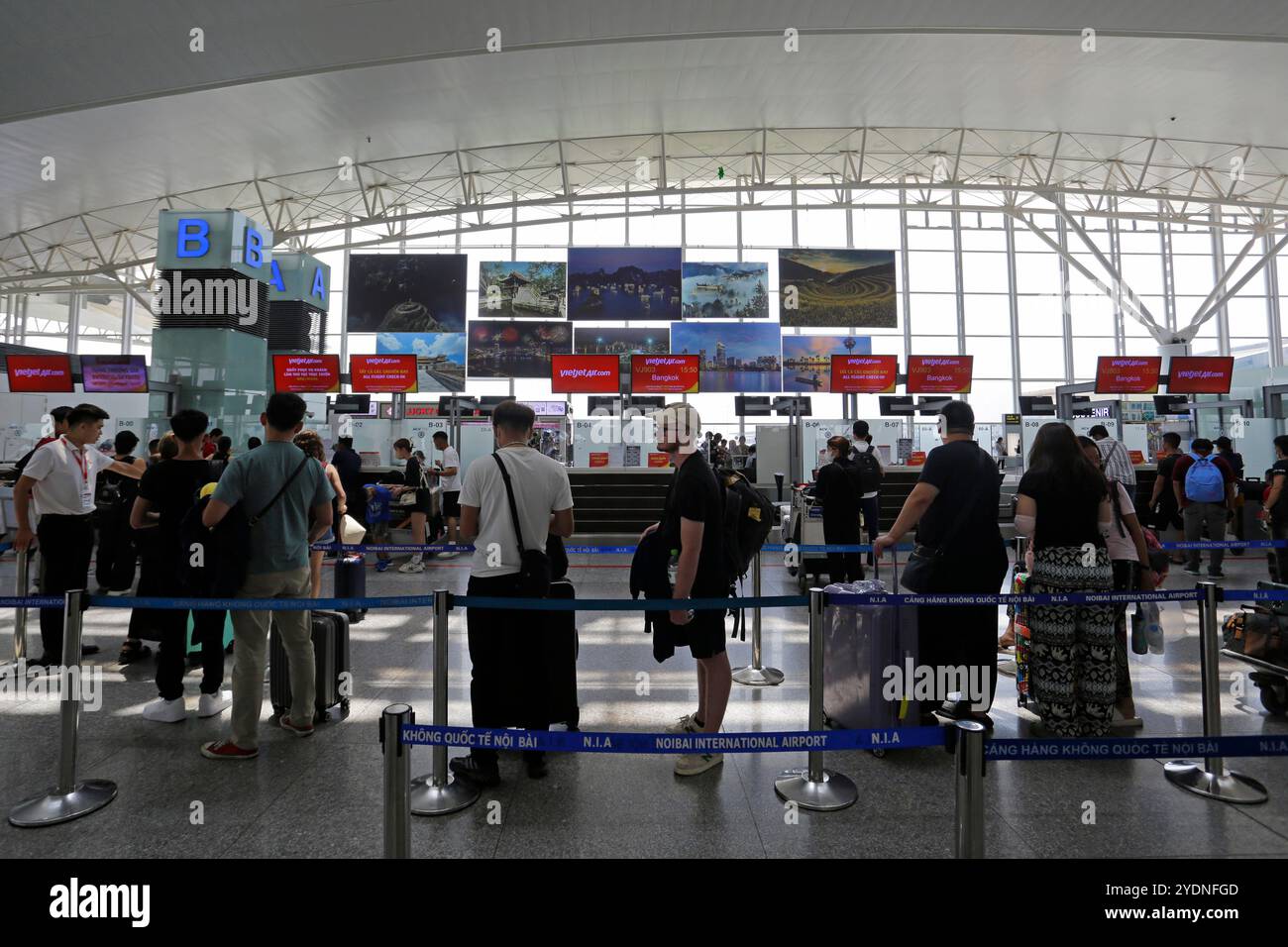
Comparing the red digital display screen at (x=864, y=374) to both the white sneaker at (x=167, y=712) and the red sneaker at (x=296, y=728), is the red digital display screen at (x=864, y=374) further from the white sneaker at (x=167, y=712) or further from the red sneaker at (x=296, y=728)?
the white sneaker at (x=167, y=712)

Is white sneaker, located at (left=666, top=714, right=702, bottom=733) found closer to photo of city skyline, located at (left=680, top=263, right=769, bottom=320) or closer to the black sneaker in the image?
the black sneaker

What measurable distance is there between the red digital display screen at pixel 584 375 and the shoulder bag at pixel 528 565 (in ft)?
38.4

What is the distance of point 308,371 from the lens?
14227mm

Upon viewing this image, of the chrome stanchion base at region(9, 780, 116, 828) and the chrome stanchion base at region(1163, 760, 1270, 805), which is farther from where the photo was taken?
the chrome stanchion base at region(1163, 760, 1270, 805)

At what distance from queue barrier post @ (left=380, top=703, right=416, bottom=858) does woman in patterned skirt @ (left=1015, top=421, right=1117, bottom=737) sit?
2.95 metres

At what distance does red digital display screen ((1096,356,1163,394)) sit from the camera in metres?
13.8

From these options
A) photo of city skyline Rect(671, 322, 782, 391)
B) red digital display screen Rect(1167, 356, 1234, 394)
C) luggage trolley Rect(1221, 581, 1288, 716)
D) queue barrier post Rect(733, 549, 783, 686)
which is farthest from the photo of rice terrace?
luggage trolley Rect(1221, 581, 1288, 716)

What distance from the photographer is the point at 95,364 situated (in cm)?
1318

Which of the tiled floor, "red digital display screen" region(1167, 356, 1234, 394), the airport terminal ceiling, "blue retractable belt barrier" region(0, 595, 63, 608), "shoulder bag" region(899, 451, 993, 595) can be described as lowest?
the tiled floor

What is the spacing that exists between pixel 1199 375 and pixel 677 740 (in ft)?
54.0

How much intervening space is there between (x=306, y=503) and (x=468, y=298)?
21.4 metres

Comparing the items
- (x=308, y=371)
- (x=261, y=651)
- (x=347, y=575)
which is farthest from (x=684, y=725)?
(x=308, y=371)

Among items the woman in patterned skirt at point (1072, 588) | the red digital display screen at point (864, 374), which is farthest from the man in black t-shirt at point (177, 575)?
the red digital display screen at point (864, 374)
